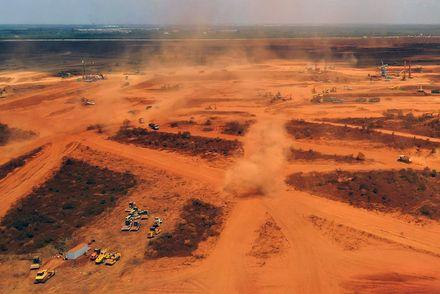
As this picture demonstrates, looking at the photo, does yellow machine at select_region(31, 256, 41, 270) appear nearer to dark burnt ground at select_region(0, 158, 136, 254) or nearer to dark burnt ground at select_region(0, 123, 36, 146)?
dark burnt ground at select_region(0, 158, 136, 254)

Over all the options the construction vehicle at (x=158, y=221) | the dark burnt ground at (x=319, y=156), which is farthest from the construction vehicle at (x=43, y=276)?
the dark burnt ground at (x=319, y=156)

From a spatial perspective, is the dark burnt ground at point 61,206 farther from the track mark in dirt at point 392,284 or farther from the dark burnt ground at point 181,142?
the track mark in dirt at point 392,284

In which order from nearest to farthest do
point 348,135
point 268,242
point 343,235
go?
point 268,242
point 343,235
point 348,135

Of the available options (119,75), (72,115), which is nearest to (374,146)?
(72,115)

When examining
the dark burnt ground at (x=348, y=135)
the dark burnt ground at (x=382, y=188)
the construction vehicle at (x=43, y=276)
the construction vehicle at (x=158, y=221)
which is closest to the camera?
the construction vehicle at (x=43, y=276)

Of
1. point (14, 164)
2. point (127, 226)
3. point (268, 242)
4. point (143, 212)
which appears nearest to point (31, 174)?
point (14, 164)

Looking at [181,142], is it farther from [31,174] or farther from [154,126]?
[31,174]

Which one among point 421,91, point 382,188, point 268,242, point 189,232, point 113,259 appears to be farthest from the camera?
point 421,91
